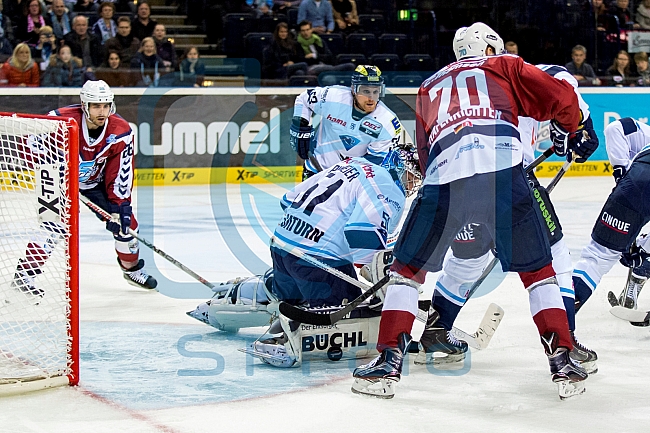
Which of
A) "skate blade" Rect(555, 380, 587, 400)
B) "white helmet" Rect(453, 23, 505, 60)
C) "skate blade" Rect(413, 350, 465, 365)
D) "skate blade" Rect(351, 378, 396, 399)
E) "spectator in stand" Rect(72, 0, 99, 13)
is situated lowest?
"skate blade" Rect(413, 350, 465, 365)

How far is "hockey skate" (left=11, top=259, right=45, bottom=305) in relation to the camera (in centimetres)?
335

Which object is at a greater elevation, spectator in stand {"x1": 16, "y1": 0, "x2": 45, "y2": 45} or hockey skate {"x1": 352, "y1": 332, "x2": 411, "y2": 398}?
spectator in stand {"x1": 16, "y1": 0, "x2": 45, "y2": 45}

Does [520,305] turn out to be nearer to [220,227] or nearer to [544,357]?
[544,357]

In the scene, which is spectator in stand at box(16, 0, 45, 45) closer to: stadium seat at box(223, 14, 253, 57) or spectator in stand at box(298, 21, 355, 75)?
stadium seat at box(223, 14, 253, 57)

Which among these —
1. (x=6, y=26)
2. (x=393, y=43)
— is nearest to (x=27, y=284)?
(x=6, y=26)

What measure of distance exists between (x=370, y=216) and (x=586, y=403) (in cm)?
Answer: 95

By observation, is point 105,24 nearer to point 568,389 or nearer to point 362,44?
point 362,44

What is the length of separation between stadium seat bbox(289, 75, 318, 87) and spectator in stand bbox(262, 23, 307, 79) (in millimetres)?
74

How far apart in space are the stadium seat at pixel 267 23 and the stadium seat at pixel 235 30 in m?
0.08

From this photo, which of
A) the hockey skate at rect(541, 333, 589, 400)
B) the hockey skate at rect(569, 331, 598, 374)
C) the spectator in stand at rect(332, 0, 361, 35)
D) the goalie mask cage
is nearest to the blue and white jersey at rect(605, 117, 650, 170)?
the hockey skate at rect(569, 331, 598, 374)

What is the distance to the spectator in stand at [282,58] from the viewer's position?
1024cm

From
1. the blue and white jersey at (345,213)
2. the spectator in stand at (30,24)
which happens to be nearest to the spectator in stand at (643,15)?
the spectator in stand at (30,24)

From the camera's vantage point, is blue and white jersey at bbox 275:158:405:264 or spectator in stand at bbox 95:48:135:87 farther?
spectator in stand at bbox 95:48:135:87

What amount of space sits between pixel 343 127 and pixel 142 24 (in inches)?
212
